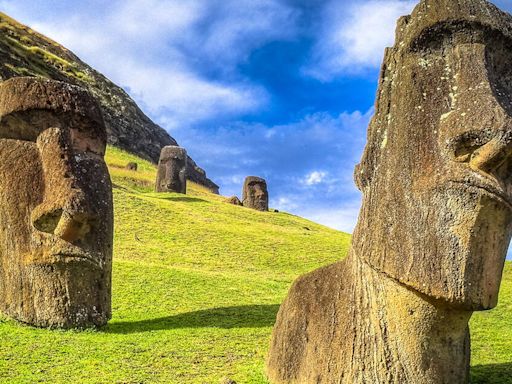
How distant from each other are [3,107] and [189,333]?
5.08 meters

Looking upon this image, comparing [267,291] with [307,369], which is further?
[267,291]

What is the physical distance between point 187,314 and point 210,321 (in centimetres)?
87

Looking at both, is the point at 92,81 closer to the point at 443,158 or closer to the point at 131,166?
the point at 131,166

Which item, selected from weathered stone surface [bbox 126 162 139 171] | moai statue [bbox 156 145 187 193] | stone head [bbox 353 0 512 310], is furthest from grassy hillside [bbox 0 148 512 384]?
weathered stone surface [bbox 126 162 139 171]

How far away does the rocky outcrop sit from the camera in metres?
55.0

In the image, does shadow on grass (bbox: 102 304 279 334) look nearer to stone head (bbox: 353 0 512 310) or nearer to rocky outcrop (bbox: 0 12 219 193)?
stone head (bbox: 353 0 512 310)

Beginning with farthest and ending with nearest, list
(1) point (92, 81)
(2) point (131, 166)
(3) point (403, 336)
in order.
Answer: (1) point (92, 81) < (2) point (131, 166) < (3) point (403, 336)

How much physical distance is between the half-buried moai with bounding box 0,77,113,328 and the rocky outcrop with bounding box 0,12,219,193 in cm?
4198

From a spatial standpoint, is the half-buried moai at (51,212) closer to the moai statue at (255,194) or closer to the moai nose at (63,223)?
the moai nose at (63,223)

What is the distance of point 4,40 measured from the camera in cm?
5444

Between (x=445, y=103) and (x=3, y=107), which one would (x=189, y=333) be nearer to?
(x=3, y=107)

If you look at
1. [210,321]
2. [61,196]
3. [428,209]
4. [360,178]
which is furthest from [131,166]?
[428,209]

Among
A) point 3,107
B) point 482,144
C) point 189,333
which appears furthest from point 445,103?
point 3,107

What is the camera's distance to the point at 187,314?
42.5ft
